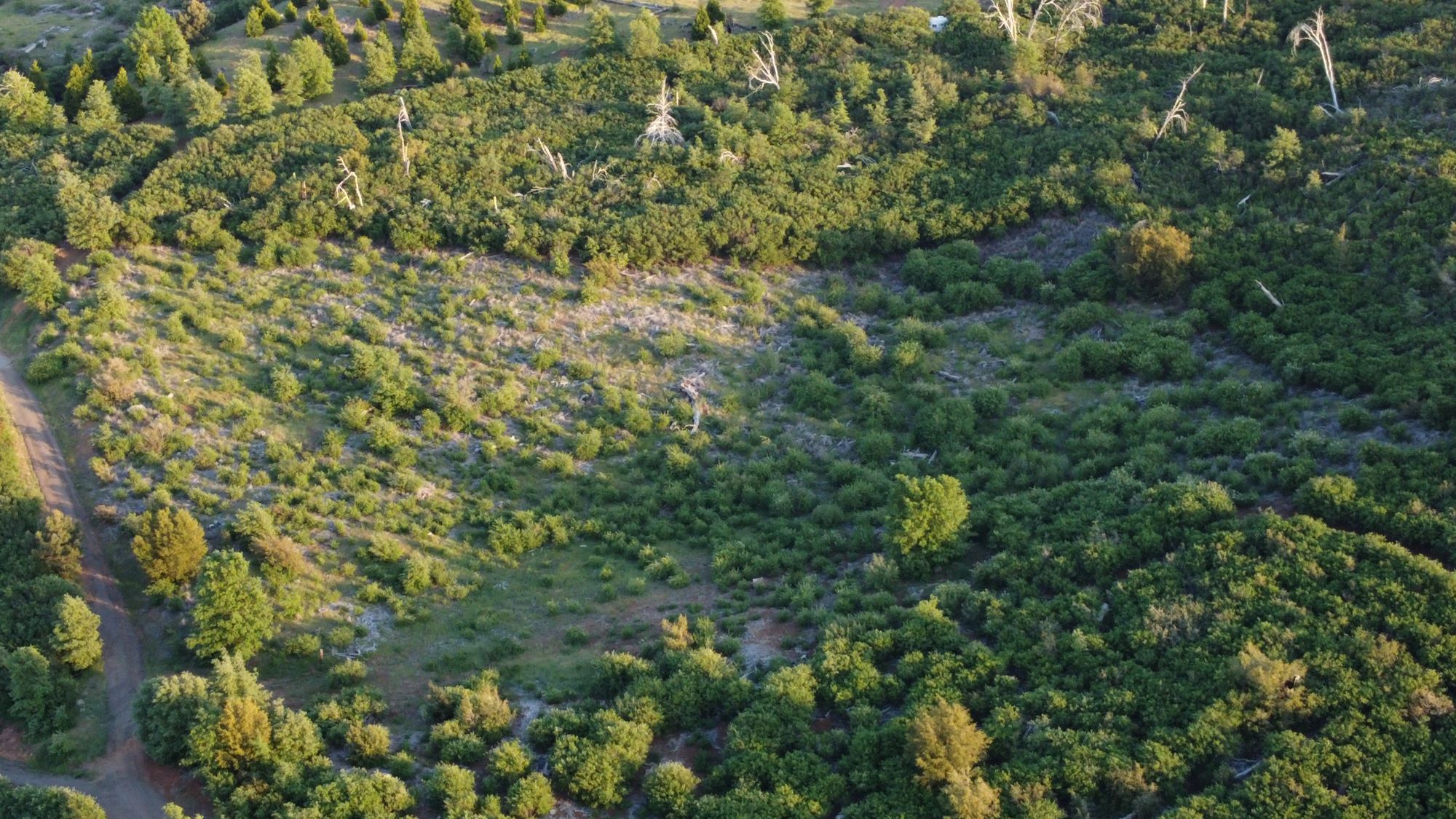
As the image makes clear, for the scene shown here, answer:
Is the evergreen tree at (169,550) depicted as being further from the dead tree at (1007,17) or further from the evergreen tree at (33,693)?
the dead tree at (1007,17)

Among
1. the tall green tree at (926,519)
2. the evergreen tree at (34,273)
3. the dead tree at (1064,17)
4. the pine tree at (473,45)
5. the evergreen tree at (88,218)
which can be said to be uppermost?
the dead tree at (1064,17)

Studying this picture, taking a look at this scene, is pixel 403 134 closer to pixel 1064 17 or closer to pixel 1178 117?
pixel 1064 17

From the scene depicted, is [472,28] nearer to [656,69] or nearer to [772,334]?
[656,69]

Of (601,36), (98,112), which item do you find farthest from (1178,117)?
(98,112)

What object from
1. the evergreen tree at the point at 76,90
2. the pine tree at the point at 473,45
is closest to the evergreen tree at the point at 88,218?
the evergreen tree at the point at 76,90

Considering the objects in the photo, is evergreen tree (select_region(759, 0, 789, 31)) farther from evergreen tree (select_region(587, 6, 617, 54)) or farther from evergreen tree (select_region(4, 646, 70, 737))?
evergreen tree (select_region(4, 646, 70, 737))
